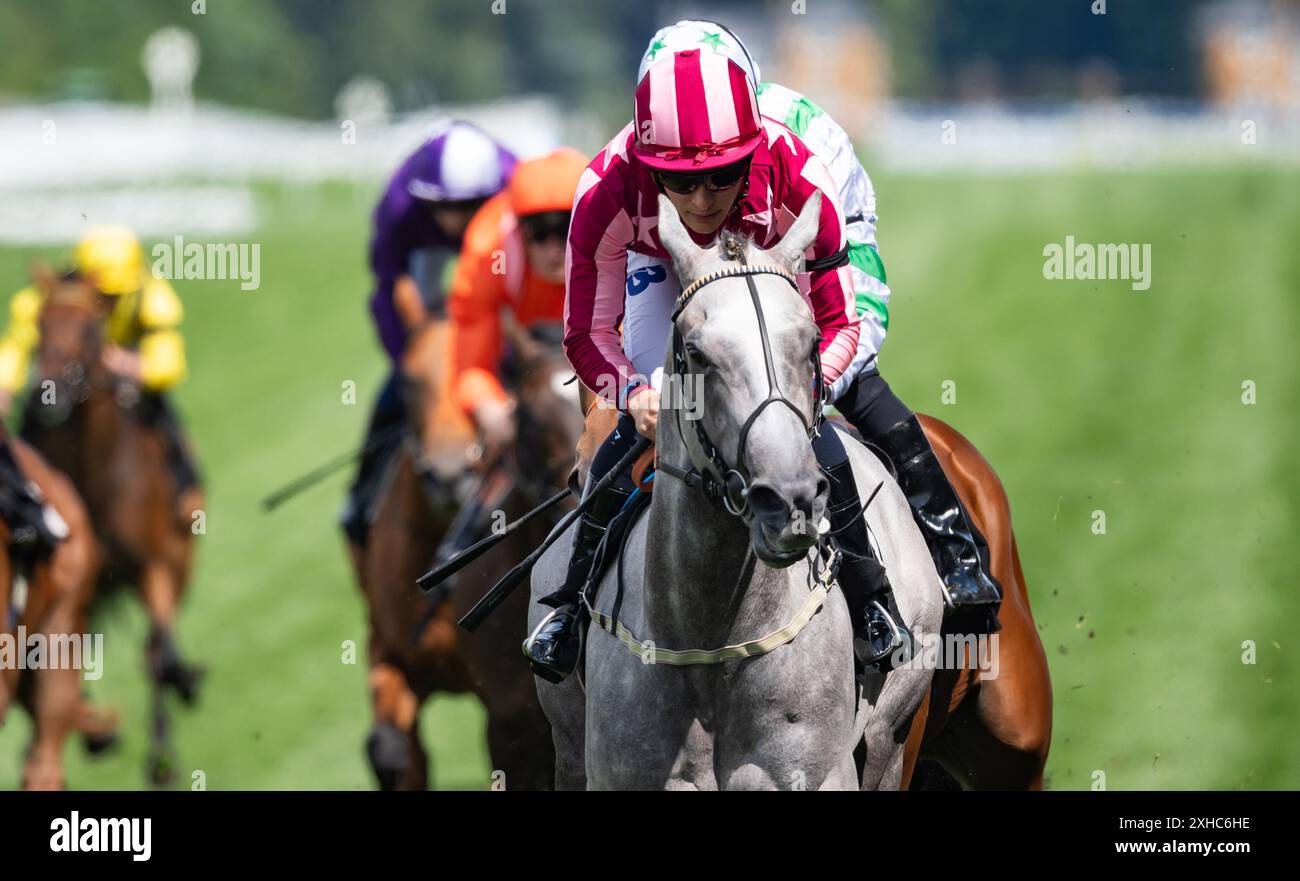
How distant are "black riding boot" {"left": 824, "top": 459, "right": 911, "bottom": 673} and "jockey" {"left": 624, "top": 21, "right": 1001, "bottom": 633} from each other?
1.72ft

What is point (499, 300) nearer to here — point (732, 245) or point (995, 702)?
point (995, 702)

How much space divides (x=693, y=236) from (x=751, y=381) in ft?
2.37

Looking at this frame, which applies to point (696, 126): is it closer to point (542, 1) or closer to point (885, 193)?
point (885, 193)

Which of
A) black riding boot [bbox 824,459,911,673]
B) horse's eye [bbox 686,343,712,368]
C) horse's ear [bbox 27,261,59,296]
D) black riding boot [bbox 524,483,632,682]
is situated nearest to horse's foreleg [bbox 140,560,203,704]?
horse's ear [bbox 27,261,59,296]

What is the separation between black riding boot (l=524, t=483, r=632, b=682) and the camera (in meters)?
4.94

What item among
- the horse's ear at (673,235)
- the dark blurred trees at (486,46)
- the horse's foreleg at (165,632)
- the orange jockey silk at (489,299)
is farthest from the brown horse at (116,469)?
the dark blurred trees at (486,46)

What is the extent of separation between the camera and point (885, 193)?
36.7 m

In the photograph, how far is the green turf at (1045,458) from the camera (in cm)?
Answer: 1180

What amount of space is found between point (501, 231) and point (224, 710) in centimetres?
652

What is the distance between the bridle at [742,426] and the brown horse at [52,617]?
15.9 feet

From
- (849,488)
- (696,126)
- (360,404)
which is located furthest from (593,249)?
(360,404)

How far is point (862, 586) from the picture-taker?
478cm

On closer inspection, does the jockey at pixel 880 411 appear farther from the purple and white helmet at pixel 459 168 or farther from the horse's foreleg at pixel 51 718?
the horse's foreleg at pixel 51 718

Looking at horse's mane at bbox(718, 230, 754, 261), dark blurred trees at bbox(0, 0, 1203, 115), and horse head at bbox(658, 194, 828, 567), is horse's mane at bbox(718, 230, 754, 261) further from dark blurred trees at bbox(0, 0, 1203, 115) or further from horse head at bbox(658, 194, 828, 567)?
dark blurred trees at bbox(0, 0, 1203, 115)
